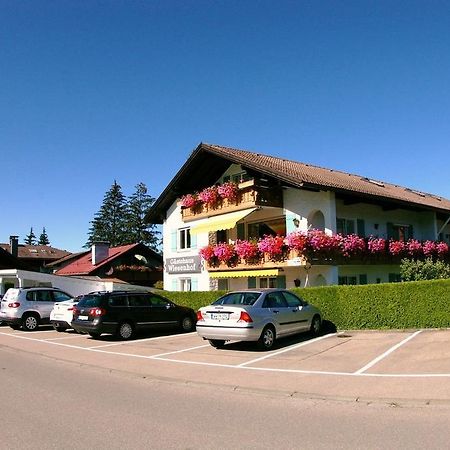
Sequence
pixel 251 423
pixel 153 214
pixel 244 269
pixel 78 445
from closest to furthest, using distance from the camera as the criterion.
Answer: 1. pixel 78 445
2. pixel 251 423
3. pixel 244 269
4. pixel 153 214

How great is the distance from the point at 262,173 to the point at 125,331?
10.7 meters

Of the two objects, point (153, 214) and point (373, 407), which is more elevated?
point (153, 214)

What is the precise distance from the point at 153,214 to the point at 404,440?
92.3 feet

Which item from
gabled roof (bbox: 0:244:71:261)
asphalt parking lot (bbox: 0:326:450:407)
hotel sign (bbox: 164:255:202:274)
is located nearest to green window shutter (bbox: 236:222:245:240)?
hotel sign (bbox: 164:255:202:274)

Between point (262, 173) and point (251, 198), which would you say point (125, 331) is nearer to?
point (251, 198)

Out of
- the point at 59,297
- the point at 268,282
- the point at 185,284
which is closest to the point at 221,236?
the point at 185,284

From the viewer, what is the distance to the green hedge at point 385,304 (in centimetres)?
1582

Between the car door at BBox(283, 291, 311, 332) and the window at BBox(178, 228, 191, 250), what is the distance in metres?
15.8

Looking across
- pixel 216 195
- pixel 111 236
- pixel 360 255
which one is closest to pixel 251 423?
pixel 360 255

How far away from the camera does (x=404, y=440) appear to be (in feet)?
19.8

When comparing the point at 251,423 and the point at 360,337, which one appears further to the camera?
the point at 360,337

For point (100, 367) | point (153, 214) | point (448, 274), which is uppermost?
point (153, 214)

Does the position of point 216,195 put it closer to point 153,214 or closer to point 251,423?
point 153,214

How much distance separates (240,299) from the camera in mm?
14945
